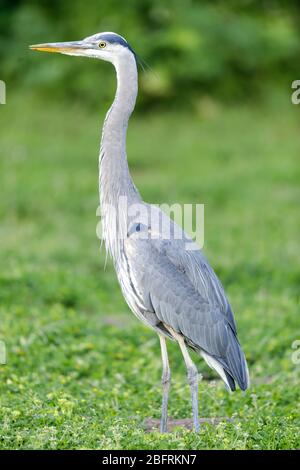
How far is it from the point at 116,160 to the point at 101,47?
67 cm

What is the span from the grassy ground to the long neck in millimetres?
1044

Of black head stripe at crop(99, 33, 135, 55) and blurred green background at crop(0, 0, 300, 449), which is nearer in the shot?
black head stripe at crop(99, 33, 135, 55)

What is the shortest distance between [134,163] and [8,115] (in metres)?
→ 3.25

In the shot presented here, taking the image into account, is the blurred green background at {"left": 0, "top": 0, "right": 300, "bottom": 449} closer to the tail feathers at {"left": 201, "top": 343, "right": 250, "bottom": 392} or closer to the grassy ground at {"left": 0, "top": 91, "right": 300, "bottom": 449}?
the grassy ground at {"left": 0, "top": 91, "right": 300, "bottom": 449}

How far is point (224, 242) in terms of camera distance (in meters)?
9.91

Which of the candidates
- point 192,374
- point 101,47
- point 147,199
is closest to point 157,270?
point 192,374

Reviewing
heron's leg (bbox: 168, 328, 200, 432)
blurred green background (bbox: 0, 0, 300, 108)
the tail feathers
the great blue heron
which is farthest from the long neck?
blurred green background (bbox: 0, 0, 300, 108)

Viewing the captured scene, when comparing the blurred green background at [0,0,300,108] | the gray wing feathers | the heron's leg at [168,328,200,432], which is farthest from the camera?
the blurred green background at [0,0,300,108]

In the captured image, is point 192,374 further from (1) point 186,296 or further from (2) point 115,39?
(2) point 115,39

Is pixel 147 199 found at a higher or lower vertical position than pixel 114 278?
higher

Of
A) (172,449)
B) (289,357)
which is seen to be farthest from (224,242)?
(172,449)

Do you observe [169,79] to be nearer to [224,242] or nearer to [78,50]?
[224,242]

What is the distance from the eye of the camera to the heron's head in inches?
201

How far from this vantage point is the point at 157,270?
490cm
